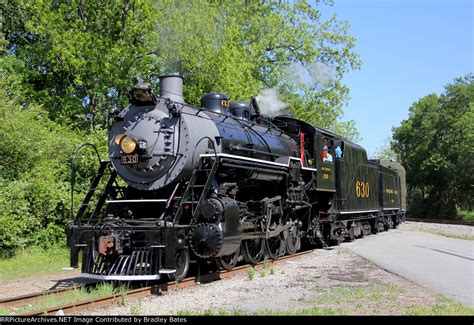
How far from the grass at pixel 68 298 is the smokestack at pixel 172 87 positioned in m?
3.84

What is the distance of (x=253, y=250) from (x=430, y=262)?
4.11m

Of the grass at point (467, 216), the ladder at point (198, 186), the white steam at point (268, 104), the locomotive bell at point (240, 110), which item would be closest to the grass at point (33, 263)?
the ladder at point (198, 186)

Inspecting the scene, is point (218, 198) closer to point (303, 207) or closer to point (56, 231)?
point (303, 207)

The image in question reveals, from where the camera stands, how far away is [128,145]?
346 inches

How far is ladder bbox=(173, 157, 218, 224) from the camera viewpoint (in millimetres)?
8398

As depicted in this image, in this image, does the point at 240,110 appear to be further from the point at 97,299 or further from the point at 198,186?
the point at 97,299

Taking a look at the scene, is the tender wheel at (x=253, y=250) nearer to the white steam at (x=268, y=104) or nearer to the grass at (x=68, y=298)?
the grass at (x=68, y=298)

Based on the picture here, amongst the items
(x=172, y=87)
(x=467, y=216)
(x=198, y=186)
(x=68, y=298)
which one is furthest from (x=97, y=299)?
(x=467, y=216)

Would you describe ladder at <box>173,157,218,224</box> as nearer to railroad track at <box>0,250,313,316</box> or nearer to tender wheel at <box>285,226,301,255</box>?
railroad track at <box>0,250,313,316</box>

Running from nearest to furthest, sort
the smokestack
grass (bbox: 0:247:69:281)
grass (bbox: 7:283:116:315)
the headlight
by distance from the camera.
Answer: grass (bbox: 7:283:116:315)
the headlight
the smokestack
grass (bbox: 0:247:69:281)

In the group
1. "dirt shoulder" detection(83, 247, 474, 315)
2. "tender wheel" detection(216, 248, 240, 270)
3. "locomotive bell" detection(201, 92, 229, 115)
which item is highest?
"locomotive bell" detection(201, 92, 229, 115)

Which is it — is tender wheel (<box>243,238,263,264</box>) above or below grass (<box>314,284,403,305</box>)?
above

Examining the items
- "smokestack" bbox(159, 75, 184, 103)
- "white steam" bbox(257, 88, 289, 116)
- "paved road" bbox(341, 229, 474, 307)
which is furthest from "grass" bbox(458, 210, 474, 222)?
"smokestack" bbox(159, 75, 184, 103)

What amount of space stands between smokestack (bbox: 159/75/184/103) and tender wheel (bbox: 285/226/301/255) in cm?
483
